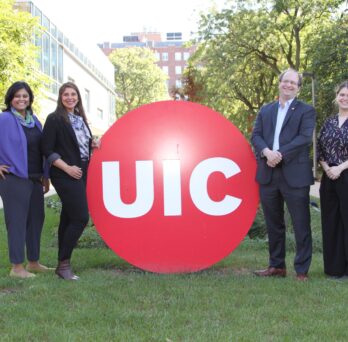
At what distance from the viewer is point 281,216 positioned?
467cm

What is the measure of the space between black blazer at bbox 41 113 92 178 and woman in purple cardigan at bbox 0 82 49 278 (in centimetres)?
25

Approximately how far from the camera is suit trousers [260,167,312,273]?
14.8 feet

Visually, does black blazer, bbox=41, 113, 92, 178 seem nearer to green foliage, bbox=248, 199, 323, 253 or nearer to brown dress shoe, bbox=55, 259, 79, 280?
brown dress shoe, bbox=55, 259, 79, 280

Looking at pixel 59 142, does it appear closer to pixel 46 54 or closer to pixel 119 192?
pixel 119 192

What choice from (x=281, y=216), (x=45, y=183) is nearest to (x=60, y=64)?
(x=45, y=183)

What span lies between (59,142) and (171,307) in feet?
5.95

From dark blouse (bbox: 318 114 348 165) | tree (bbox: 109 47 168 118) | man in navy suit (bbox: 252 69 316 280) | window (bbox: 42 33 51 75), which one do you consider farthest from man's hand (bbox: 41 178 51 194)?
tree (bbox: 109 47 168 118)

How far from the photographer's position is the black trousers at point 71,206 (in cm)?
450

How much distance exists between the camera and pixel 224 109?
Result: 29234 mm

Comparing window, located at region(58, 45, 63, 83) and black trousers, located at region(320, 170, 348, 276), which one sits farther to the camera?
window, located at region(58, 45, 63, 83)

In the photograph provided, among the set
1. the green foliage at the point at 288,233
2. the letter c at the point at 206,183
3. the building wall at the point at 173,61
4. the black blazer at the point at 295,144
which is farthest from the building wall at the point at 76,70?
the building wall at the point at 173,61

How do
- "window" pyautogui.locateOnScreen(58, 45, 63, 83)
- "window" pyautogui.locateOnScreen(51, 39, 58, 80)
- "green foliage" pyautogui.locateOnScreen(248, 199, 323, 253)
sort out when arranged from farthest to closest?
"window" pyautogui.locateOnScreen(58, 45, 63, 83)
"window" pyautogui.locateOnScreen(51, 39, 58, 80)
"green foliage" pyautogui.locateOnScreen(248, 199, 323, 253)

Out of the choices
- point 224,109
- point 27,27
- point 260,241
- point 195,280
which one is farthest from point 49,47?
point 195,280

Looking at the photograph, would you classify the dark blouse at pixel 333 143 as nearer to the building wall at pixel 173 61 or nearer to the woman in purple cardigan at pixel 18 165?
the woman in purple cardigan at pixel 18 165
